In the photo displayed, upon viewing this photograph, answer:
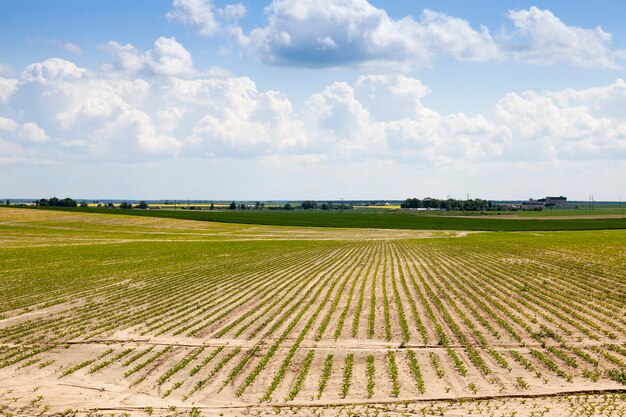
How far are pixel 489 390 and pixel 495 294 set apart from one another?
14.5 metres

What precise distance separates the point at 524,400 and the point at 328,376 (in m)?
5.24

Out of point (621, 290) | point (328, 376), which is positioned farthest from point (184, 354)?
point (621, 290)

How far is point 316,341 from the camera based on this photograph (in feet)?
62.8

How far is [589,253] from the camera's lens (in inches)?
2012

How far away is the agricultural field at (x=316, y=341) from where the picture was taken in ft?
45.5

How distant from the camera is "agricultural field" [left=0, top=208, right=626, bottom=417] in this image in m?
13.9

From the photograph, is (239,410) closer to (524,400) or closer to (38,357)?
(524,400)

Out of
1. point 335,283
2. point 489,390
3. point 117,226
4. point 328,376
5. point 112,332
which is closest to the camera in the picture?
point 489,390

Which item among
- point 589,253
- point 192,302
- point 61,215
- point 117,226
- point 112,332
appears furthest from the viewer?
point 61,215

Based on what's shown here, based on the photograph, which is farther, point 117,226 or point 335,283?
point 117,226

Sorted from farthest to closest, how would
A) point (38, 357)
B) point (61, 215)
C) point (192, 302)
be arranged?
point (61, 215) → point (192, 302) → point (38, 357)

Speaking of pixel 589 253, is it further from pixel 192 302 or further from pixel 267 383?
pixel 267 383

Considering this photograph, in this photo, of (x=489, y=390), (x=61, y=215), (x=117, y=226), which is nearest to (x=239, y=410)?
(x=489, y=390)

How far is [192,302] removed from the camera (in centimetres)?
2686
